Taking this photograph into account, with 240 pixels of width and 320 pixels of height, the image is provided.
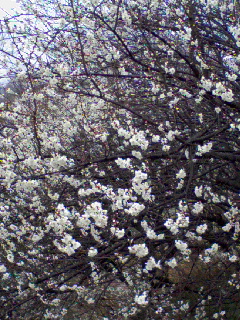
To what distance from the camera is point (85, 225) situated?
11.8ft

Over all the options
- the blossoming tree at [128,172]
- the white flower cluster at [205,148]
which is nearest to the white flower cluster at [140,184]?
the blossoming tree at [128,172]

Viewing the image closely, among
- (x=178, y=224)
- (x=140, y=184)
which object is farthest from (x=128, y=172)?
(x=178, y=224)

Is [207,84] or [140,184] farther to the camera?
[207,84]

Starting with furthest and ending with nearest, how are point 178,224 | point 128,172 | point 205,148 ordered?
1. point 128,172
2. point 205,148
3. point 178,224

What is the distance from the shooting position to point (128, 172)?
4602 millimetres

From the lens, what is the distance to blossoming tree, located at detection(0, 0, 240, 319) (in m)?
4.07

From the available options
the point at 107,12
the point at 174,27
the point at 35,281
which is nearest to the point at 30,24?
the point at 107,12

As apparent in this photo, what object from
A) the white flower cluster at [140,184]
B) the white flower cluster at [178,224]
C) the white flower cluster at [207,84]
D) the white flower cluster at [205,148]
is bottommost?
the white flower cluster at [178,224]

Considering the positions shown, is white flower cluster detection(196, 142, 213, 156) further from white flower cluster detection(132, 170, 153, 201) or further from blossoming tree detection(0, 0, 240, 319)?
white flower cluster detection(132, 170, 153, 201)

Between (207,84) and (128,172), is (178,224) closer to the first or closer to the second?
(128,172)

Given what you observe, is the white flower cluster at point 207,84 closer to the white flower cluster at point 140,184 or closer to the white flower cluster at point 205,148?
the white flower cluster at point 205,148

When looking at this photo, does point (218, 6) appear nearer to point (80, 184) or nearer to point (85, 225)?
point (80, 184)

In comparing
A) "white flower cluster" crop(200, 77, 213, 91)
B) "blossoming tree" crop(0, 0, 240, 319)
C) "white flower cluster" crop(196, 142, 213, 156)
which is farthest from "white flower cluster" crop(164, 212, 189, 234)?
"white flower cluster" crop(200, 77, 213, 91)

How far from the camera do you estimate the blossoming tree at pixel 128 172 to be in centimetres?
407
